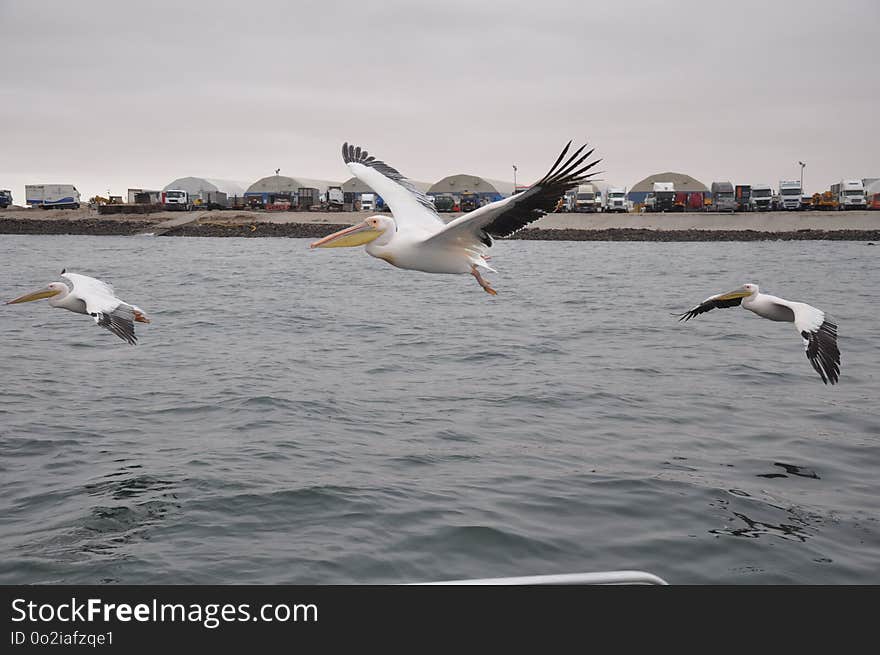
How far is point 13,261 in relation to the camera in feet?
139

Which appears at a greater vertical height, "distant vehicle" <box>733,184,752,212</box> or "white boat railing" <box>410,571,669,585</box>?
"distant vehicle" <box>733,184,752,212</box>

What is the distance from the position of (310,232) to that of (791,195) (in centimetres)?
3770

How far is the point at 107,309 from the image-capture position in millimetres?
8234

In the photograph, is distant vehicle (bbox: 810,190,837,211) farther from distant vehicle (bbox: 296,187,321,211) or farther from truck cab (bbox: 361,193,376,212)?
distant vehicle (bbox: 296,187,321,211)

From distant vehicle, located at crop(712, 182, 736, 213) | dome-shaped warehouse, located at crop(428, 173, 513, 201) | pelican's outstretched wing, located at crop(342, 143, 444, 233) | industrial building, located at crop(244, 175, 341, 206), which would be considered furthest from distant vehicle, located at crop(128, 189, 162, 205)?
pelican's outstretched wing, located at crop(342, 143, 444, 233)

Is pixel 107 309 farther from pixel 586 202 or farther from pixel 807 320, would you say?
pixel 586 202

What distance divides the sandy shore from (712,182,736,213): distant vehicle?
2.15m

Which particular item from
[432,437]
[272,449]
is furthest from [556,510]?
[272,449]

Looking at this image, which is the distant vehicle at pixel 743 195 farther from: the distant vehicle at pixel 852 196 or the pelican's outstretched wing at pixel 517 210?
the pelican's outstretched wing at pixel 517 210

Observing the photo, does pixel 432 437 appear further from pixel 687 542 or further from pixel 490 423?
pixel 687 542

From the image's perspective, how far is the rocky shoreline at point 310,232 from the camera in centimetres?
6284

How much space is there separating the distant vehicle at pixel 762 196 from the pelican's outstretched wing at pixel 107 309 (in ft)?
230

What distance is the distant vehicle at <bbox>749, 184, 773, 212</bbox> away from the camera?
72.2 m

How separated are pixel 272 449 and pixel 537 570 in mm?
4304
